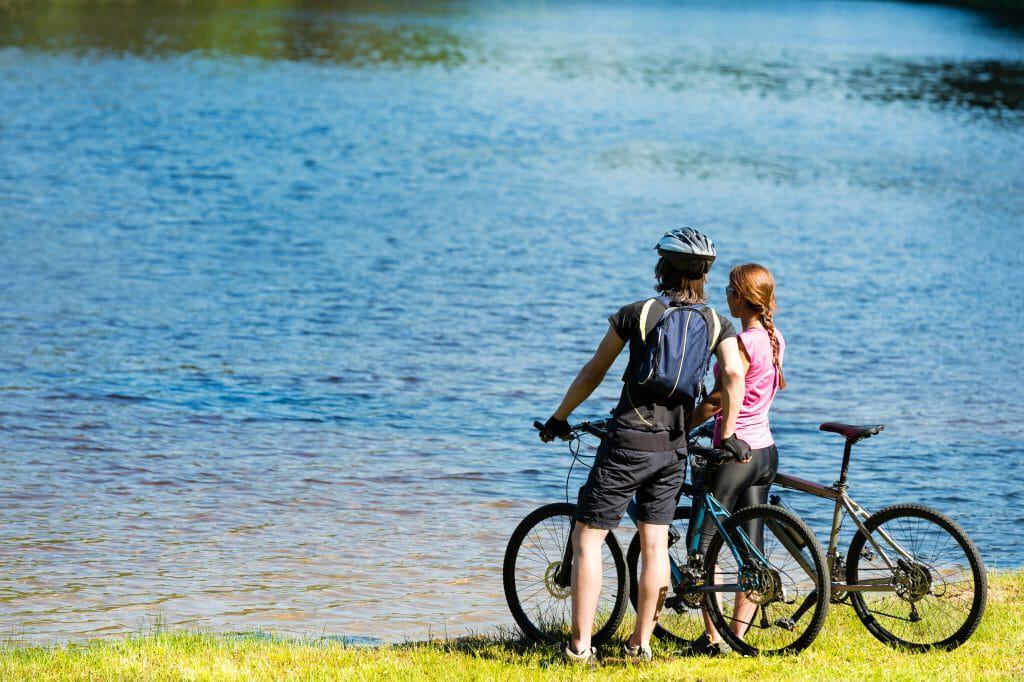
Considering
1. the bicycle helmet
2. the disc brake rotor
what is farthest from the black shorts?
the bicycle helmet

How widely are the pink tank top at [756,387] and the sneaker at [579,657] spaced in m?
1.36

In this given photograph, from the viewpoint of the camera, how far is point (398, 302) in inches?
802

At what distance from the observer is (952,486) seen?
12508 millimetres

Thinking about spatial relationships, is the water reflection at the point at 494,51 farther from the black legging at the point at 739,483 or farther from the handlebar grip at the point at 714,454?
the handlebar grip at the point at 714,454

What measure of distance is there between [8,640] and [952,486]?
823cm

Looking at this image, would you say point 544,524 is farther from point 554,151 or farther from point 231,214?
point 554,151

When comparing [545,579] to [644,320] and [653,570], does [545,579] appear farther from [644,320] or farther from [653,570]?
[644,320]

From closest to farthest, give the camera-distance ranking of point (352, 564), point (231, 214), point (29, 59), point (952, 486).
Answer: point (352, 564), point (952, 486), point (231, 214), point (29, 59)

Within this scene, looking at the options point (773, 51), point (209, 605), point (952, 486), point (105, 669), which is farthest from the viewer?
point (773, 51)

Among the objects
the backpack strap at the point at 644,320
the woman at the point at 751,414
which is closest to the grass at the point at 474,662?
the woman at the point at 751,414

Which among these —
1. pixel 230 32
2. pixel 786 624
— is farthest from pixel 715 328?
pixel 230 32

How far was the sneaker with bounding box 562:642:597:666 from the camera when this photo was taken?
695cm

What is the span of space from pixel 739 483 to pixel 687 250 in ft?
4.42

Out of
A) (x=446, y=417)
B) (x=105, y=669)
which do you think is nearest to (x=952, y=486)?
(x=446, y=417)
